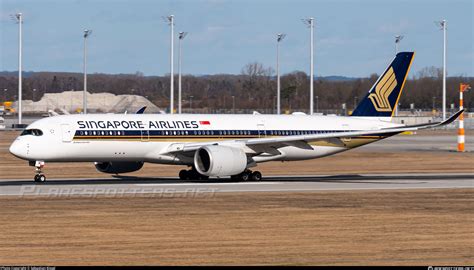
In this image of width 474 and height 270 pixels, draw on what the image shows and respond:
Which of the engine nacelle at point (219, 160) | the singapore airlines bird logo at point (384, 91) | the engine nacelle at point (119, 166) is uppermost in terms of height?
the singapore airlines bird logo at point (384, 91)

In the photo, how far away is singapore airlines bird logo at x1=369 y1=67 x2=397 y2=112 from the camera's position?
2084 inches

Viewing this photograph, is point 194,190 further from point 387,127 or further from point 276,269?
point 276,269

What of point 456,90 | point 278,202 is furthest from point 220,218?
point 456,90

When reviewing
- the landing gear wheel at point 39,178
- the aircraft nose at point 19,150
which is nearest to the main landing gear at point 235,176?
the landing gear wheel at point 39,178

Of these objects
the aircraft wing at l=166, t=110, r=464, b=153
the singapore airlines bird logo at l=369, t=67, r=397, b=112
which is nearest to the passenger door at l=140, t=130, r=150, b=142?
the aircraft wing at l=166, t=110, r=464, b=153

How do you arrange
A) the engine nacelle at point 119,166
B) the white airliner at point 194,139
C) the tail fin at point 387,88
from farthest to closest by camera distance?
→ the tail fin at point 387,88
the engine nacelle at point 119,166
the white airliner at point 194,139

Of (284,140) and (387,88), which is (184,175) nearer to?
(284,140)

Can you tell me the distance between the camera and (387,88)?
5306cm

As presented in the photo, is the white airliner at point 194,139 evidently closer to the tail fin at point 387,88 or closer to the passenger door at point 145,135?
the passenger door at point 145,135

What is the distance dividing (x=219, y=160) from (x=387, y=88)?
13.4 m

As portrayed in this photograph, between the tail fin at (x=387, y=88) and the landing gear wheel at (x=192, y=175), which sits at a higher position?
the tail fin at (x=387, y=88)

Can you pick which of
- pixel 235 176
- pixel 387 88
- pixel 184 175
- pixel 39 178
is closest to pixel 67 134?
pixel 39 178

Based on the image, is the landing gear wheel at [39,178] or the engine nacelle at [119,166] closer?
the landing gear wheel at [39,178]

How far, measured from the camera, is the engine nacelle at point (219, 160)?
4394 cm
